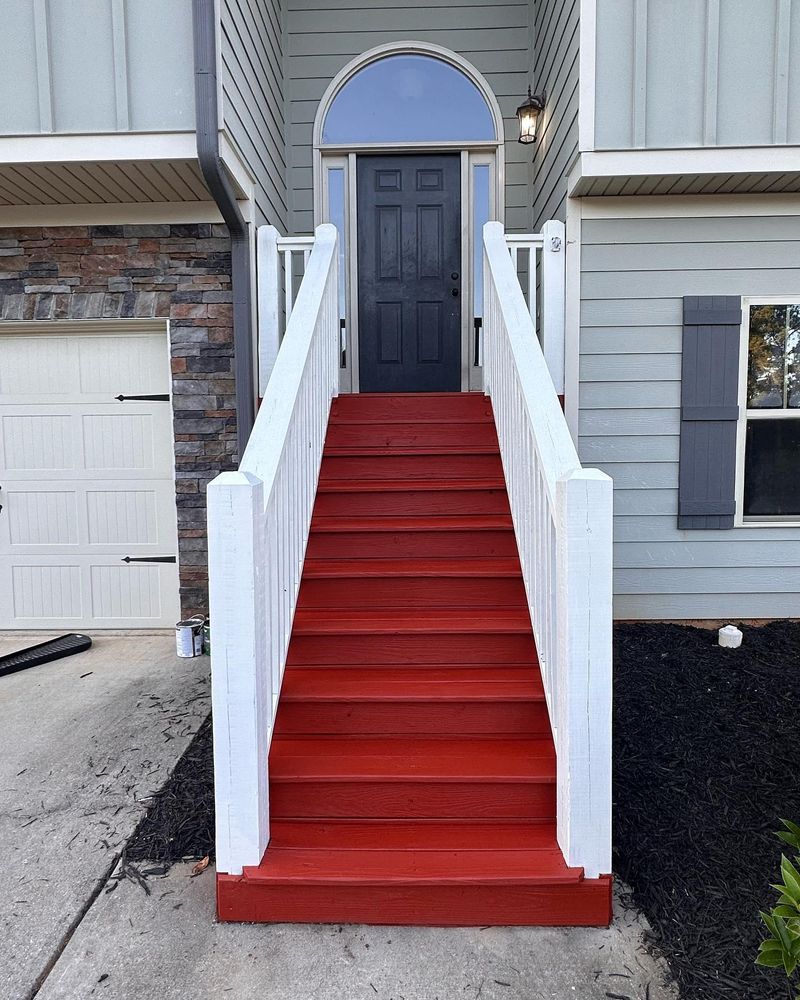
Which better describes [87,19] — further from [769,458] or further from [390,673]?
[769,458]

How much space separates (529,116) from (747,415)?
7.90ft

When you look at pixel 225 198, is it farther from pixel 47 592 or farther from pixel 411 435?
pixel 47 592

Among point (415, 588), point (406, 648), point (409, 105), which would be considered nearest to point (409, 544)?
point (415, 588)

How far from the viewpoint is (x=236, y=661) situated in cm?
166

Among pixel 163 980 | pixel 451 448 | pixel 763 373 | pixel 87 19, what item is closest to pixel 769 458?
pixel 763 373

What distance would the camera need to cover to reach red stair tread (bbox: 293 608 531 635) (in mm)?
2314

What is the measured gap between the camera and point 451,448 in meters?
3.19

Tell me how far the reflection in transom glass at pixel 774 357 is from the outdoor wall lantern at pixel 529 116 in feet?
6.11

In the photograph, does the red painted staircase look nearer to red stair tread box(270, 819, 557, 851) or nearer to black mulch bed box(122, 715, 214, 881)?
red stair tread box(270, 819, 557, 851)

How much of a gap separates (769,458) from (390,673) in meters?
2.77

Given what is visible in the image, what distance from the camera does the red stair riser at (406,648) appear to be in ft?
7.59

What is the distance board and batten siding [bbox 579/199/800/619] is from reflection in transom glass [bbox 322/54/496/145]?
5.13 feet

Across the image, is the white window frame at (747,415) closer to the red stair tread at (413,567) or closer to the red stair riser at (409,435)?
the red stair riser at (409,435)

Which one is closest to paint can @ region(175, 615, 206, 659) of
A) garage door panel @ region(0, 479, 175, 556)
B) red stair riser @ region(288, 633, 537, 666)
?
garage door panel @ region(0, 479, 175, 556)
